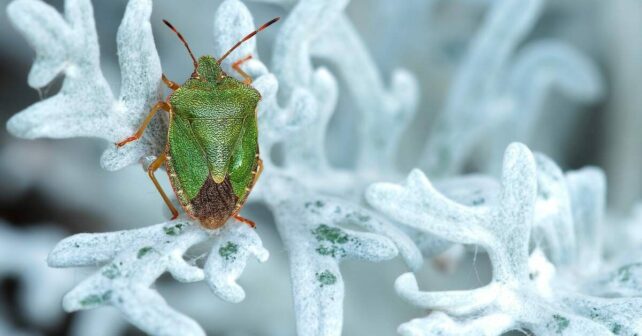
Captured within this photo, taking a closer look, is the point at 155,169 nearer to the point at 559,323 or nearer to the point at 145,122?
the point at 145,122

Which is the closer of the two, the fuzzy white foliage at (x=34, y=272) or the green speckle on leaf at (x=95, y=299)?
the green speckle on leaf at (x=95, y=299)

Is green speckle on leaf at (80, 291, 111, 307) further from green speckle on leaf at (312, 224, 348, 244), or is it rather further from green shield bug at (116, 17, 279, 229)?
green speckle on leaf at (312, 224, 348, 244)

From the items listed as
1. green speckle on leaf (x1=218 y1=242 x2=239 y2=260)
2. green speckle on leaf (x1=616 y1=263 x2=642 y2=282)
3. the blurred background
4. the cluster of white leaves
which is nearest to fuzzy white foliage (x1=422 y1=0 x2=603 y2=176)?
the blurred background

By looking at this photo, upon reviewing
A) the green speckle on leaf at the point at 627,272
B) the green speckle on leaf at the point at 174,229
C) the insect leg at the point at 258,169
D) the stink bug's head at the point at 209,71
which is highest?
the green speckle on leaf at the point at 627,272

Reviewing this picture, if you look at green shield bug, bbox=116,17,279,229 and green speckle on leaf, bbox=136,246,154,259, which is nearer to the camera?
green speckle on leaf, bbox=136,246,154,259

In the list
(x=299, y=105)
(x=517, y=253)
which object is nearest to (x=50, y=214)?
(x=299, y=105)

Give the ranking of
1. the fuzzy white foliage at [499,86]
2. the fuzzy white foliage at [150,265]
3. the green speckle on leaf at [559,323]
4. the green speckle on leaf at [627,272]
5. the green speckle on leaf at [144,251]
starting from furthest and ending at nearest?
the fuzzy white foliage at [499,86] < the green speckle on leaf at [627,272] < the green speckle on leaf at [559,323] < the green speckle on leaf at [144,251] < the fuzzy white foliage at [150,265]

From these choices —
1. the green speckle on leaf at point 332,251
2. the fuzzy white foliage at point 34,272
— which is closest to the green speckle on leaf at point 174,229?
the green speckle on leaf at point 332,251

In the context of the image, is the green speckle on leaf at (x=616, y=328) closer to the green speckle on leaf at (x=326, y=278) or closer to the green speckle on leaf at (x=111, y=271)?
the green speckle on leaf at (x=326, y=278)

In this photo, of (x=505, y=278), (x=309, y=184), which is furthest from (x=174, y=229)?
(x=505, y=278)
